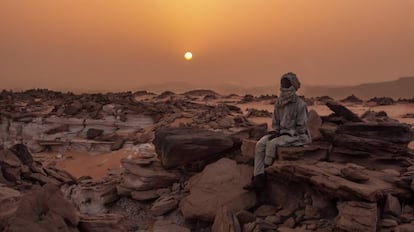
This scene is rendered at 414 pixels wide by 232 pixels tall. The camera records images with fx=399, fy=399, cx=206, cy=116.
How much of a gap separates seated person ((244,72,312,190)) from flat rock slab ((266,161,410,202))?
0.80ft

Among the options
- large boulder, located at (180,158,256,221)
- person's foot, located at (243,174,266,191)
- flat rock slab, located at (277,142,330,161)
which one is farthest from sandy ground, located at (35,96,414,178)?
flat rock slab, located at (277,142,330,161)

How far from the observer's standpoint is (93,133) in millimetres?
19281

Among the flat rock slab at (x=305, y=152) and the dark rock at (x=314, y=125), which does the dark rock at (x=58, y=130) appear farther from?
the flat rock slab at (x=305, y=152)

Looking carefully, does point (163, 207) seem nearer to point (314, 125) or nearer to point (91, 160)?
point (314, 125)

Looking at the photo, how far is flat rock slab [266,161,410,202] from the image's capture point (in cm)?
632

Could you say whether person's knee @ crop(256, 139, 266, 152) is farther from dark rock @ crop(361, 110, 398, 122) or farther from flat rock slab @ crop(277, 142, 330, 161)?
dark rock @ crop(361, 110, 398, 122)

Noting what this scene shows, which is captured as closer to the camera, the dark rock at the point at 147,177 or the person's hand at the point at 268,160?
the person's hand at the point at 268,160

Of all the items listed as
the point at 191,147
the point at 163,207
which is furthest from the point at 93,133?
the point at 163,207

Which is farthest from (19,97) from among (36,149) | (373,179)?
(373,179)

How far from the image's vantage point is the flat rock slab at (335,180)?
20.7 ft

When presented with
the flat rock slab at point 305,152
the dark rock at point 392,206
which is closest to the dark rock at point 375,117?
the flat rock slab at point 305,152

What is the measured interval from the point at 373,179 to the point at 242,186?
256 centimetres

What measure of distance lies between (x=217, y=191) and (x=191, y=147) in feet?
4.53

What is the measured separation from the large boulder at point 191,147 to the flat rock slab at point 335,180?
5.53 feet
